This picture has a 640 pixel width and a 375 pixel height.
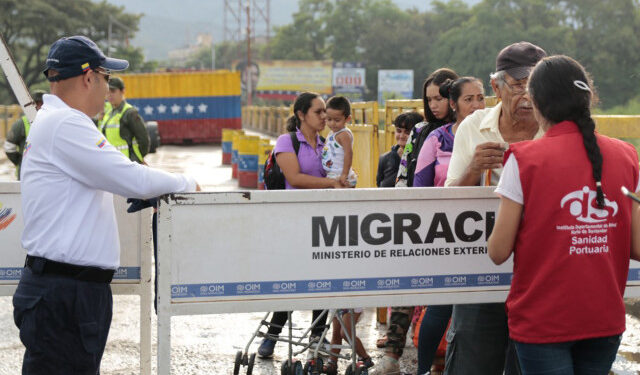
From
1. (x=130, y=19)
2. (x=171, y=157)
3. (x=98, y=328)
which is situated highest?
(x=130, y=19)

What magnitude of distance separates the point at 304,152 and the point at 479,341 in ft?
7.75

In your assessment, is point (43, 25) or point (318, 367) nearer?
point (318, 367)

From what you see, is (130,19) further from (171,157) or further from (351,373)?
(351,373)

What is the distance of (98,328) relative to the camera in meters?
3.18

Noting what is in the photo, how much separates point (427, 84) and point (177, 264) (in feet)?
8.02

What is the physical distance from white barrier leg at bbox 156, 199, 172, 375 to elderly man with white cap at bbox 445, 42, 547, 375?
120 cm

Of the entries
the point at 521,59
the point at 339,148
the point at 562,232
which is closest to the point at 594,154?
the point at 562,232

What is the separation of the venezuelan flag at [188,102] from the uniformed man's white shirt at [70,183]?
3095cm

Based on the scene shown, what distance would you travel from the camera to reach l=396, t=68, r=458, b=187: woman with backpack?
16.8 ft

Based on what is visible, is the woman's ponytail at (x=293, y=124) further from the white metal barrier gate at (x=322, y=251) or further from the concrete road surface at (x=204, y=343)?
the white metal barrier gate at (x=322, y=251)

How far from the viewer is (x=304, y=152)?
559cm

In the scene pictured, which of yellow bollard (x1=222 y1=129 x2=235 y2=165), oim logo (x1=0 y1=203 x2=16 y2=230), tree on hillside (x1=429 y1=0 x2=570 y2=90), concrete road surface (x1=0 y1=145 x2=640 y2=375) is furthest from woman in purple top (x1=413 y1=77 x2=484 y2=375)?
tree on hillside (x1=429 y1=0 x2=570 y2=90)

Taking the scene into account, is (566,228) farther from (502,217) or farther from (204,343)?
(204,343)

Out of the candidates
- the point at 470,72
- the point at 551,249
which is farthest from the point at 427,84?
the point at 470,72
